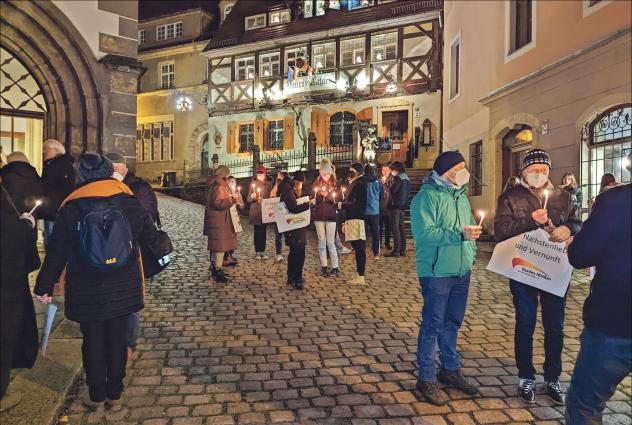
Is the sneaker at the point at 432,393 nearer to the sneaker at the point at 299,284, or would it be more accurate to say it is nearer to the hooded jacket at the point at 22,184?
the sneaker at the point at 299,284

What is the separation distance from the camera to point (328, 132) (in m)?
24.8

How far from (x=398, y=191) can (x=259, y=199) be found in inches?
114

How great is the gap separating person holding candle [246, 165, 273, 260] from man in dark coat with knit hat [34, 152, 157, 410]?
5.86m

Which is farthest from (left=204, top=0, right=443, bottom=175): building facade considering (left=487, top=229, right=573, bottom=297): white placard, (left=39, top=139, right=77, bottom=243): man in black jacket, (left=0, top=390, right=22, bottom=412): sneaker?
(left=0, top=390, right=22, bottom=412): sneaker

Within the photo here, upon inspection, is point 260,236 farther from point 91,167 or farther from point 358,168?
point 91,167

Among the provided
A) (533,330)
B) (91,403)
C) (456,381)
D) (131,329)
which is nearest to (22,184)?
(131,329)

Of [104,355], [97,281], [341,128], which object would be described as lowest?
[104,355]

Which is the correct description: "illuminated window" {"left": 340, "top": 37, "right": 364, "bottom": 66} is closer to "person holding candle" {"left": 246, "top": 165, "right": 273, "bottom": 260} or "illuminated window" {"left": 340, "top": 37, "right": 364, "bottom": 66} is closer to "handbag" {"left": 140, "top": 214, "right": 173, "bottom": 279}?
"person holding candle" {"left": 246, "top": 165, "right": 273, "bottom": 260}

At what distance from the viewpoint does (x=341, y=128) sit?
24391 millimetres

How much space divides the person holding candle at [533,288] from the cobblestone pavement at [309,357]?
0.64 ft

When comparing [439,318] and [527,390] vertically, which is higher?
[439,318]

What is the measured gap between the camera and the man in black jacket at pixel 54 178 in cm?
564

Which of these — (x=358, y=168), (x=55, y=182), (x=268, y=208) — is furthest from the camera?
(x=358, y=168)

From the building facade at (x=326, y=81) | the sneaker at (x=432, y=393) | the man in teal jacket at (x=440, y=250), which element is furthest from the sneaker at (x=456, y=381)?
the building facade at (x=326, y=81)
